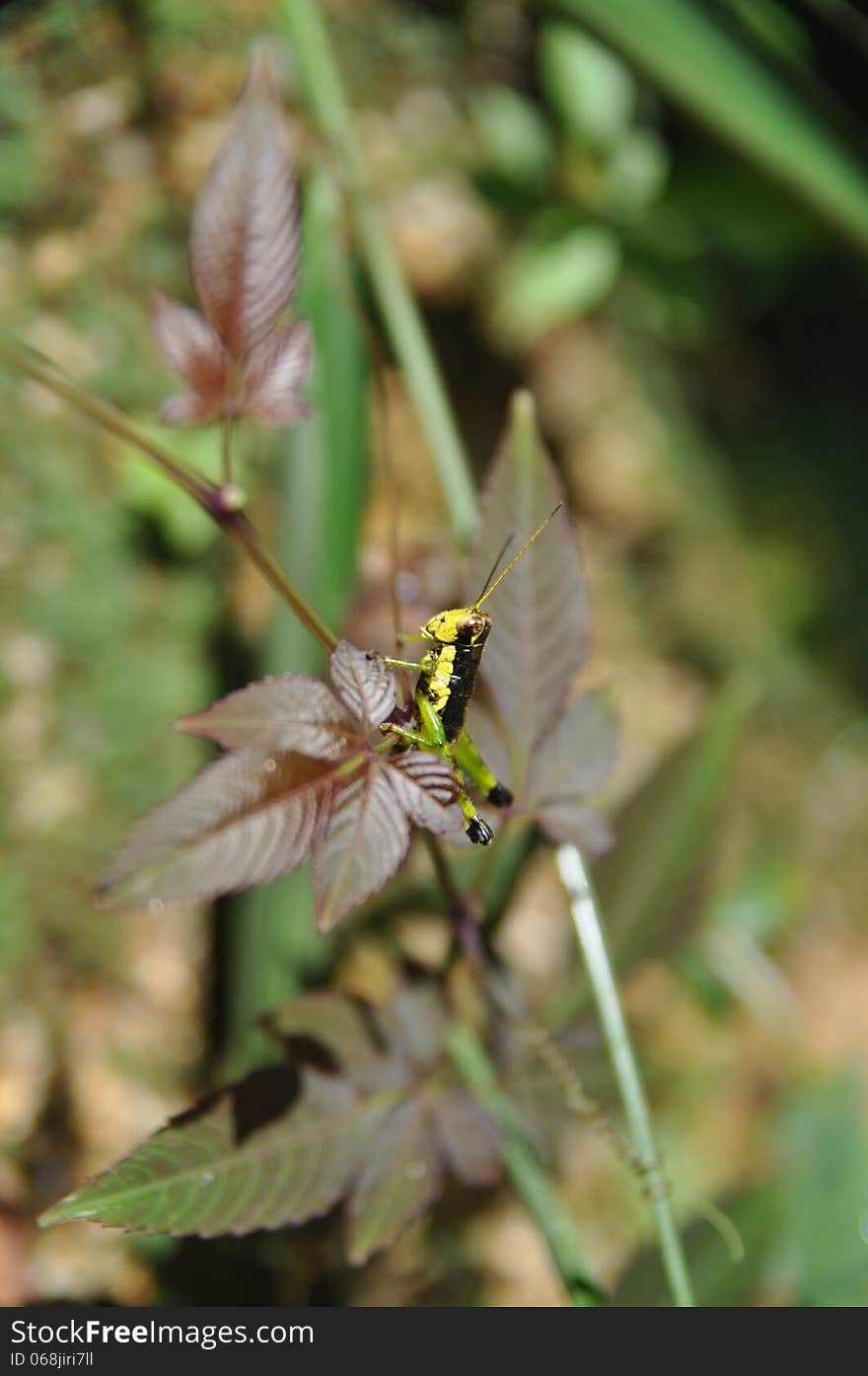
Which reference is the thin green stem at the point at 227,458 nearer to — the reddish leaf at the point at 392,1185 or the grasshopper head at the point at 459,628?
the grasshopper head at the point at 459,628

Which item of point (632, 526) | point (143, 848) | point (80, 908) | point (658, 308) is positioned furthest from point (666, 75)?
point (80, 908)

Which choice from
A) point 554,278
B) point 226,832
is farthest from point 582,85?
point 226,832

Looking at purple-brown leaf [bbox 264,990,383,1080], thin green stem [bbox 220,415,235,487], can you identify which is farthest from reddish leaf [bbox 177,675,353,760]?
purple-brown leaf [bbox 264,990,383,1080]

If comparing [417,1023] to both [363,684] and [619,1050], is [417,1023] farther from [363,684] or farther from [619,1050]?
[363,684]

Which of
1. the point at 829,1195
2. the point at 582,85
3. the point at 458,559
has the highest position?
the point at 582,85

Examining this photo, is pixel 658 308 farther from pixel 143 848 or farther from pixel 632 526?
pixel 143 848

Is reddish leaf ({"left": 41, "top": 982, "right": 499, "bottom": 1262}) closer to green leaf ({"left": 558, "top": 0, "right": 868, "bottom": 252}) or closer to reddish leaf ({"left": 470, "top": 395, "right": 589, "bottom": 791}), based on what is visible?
reddish leaf ({"left": 470, "top": 395, "right": 589, "bottom": 791})
